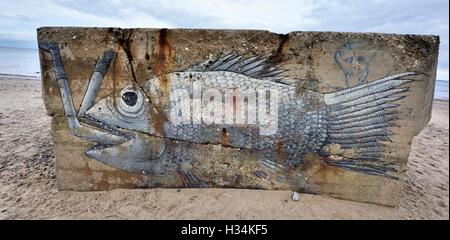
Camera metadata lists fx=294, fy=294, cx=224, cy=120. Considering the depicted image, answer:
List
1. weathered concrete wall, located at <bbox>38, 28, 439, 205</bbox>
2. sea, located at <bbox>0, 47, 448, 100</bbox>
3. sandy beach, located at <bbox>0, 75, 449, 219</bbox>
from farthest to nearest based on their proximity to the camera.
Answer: sea, located at <bbox>0, 47, 448, 100</bbox>, sandy beach, located at <bbox>0, 75, 449, 219</bbox>, weathered concrete wall, located at <bbox>38, 28, 439, 205</bbox>

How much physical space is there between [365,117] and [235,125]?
1236 millimetres

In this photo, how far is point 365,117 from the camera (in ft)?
9.12

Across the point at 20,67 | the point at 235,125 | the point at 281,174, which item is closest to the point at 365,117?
the point at 281,174

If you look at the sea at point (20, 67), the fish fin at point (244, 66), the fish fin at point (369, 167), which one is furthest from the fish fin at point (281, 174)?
the sea at point (20, 67)

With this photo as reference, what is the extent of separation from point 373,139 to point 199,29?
1969 millimetres

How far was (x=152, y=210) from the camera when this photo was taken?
289 cm

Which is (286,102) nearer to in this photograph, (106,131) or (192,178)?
(192,178)

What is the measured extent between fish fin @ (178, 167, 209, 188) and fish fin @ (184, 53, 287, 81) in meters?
1.06

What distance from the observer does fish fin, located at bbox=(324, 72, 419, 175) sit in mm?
2705

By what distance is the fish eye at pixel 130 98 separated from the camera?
290cm

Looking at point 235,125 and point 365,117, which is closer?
point 365,117

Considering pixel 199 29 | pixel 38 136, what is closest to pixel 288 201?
pixel 199 29

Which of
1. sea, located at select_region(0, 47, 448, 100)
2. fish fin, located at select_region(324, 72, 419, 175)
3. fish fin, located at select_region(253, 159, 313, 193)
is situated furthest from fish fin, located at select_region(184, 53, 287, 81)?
sea, located at select_region(0, 47, 448, 100)

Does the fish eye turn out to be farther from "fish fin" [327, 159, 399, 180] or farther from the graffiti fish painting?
"fish fin" [327, 159, 399, 180]
